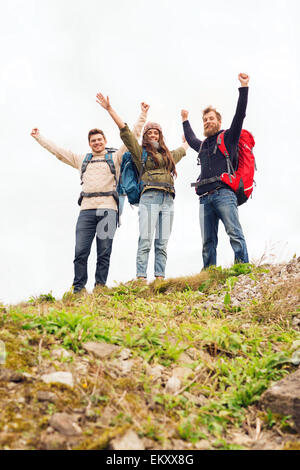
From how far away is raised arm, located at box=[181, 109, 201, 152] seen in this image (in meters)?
8.15

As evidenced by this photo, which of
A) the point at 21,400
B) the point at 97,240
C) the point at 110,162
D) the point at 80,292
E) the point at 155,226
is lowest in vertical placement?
the point at 21,400

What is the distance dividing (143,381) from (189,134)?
596 centimetres

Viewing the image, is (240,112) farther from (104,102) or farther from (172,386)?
(172,386)

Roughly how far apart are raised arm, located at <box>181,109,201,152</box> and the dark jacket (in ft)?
0.96

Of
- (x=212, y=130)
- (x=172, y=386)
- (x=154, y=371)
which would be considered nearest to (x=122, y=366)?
(x=154, y=371)

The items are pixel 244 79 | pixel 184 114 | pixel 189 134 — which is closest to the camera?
pixel 244 79

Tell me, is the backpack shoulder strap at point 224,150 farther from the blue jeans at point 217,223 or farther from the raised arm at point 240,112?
the blue jeans at point 217,223

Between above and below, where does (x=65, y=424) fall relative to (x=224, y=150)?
below

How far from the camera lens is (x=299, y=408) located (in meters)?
3.13

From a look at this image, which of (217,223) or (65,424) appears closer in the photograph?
(65,424)

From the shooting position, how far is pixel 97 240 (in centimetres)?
738

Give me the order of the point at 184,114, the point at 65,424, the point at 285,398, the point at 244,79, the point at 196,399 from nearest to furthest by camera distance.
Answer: the point at 65,424 < the point at 285,398 < the point at 196,399 < the point at 244,79 < the point at 184,114

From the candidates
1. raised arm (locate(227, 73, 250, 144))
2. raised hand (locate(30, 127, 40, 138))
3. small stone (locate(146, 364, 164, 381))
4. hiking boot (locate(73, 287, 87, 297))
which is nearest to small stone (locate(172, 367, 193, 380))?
small stone (locate(146, 364, 164, 381))
